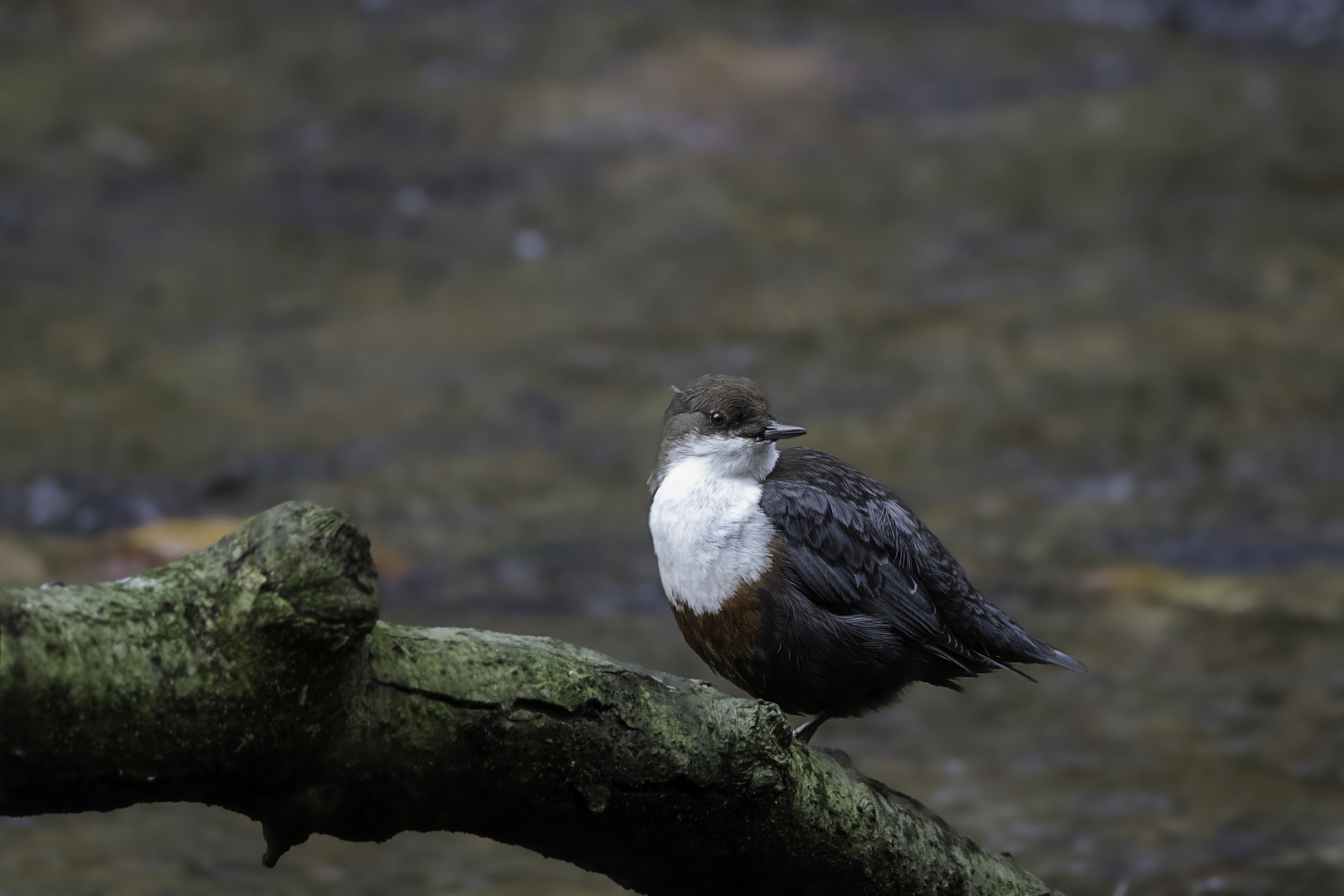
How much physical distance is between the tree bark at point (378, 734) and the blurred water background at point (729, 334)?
211 centimetres

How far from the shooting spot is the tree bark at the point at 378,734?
1416mm

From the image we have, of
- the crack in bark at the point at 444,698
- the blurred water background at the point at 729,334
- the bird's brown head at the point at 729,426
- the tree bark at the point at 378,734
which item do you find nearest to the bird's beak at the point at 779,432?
the bird's brown head at the point at 729,426

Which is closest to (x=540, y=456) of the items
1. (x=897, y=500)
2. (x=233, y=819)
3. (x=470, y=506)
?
(x=470, y=506)

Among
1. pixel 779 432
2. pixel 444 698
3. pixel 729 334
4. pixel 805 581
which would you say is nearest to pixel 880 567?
pixel 805 581

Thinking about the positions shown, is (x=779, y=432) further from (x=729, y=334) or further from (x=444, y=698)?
(x=729, y=334)

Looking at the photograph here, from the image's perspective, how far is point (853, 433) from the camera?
288 inches

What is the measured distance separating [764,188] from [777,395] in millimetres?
2676

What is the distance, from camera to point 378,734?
161cm

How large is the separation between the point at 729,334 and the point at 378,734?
680 centimetres

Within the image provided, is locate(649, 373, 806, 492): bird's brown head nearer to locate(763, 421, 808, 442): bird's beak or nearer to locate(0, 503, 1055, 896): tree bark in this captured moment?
locate(763, 421, 808, 442): bird's beak

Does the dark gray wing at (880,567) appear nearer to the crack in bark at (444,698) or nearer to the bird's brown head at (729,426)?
the bird's brown head at (729,426)

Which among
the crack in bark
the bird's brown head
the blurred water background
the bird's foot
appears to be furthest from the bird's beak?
the blurred water background

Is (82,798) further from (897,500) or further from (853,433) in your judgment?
(853,433)

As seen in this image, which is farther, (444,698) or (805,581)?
(805,581)
